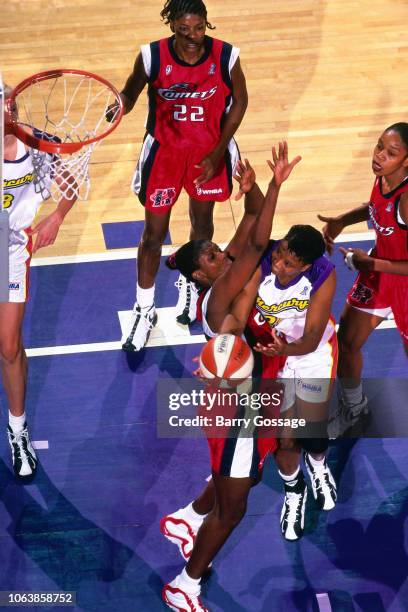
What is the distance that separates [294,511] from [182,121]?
2645mm

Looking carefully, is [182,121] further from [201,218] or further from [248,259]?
[248,259]

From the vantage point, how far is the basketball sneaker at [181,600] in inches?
222

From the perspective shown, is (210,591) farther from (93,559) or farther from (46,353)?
(46,353)

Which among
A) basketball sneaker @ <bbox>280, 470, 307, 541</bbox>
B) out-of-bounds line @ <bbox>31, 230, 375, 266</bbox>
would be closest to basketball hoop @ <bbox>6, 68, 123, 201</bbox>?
out-of-bounds line @ <bbox>31, 230, 375, 266</bbox>

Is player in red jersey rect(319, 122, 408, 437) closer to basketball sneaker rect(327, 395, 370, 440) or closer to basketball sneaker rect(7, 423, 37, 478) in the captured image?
basketball sneaker rect(327, 395, 370, 440)

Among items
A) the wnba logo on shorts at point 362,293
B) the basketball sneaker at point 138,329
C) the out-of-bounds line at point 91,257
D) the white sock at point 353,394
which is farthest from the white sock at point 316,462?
the out-of-bounds line at point 91,257

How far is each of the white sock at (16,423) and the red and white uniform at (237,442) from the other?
137cm

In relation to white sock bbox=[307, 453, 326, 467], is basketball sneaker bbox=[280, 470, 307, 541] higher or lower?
lower

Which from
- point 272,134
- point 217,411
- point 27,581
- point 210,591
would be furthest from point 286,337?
point 272,134

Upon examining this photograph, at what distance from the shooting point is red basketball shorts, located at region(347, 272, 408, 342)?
20.2 ft

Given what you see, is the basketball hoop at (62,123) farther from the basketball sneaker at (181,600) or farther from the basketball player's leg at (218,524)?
the basketball sneaker at (181,600)

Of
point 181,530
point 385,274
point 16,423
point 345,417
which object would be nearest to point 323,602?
point 181,530

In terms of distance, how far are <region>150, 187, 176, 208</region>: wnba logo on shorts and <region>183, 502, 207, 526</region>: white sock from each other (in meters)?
2.10

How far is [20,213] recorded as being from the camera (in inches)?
234
